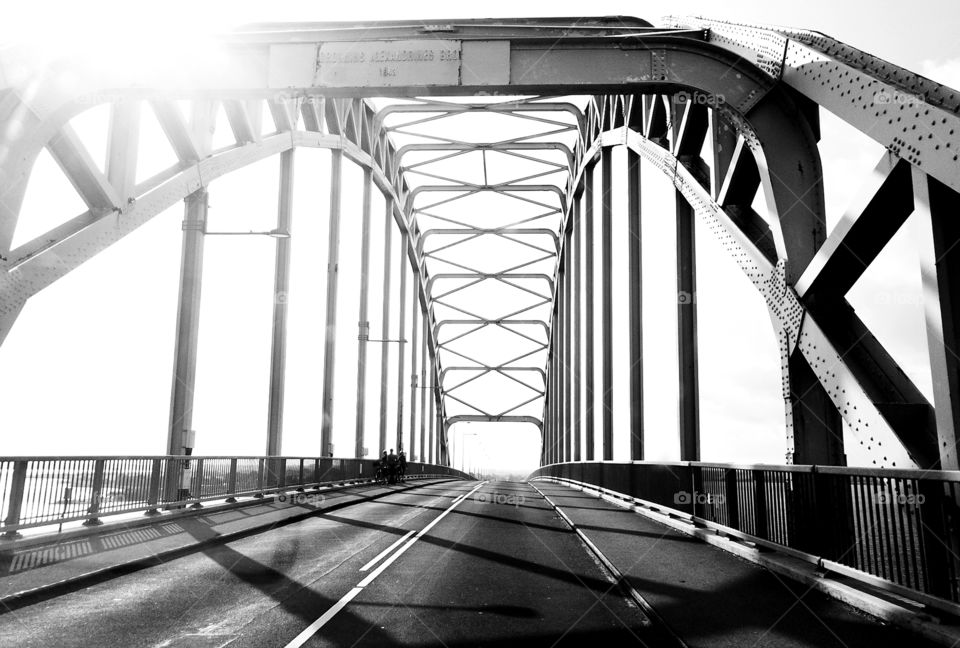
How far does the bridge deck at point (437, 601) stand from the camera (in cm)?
530

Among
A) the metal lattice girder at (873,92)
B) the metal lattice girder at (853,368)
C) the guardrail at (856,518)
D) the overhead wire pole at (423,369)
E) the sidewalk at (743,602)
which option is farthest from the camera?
the overhead wire pole at (423,369)

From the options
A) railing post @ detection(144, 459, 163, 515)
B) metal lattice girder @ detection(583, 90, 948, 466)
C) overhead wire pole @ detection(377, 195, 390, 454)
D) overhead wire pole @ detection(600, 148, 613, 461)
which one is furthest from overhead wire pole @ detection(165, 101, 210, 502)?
overhead wire pole @ detection(377, 195, 390, 454)

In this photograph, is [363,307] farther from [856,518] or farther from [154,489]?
[856,518]

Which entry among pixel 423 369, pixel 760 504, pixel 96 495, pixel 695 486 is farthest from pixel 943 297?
pixel 423 369

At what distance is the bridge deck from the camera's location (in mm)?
5305

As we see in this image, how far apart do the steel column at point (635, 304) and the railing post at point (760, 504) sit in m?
10.8

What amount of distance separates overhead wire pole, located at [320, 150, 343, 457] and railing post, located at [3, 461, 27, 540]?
679 inches

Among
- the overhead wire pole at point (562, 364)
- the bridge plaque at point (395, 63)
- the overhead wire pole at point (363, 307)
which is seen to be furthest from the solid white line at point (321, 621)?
the overhead wire pole at point (562, 364)

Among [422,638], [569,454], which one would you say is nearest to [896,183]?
[422,638]

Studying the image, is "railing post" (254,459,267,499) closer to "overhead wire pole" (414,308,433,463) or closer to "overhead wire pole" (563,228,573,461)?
"overhead wire pole" (563,228,573,461)

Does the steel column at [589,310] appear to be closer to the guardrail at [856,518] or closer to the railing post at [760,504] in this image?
the guardrail at [856,518]

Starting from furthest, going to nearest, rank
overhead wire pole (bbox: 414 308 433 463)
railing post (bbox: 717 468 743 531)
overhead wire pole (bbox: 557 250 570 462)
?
1. overhead wire pole (bbox: 414 308 433 463)
2. overhead wire pole (bbox: 557 250 570 462)
3. railing post (bbox: 717 468 743 531)

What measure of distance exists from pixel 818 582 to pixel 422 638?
3644 millimetres

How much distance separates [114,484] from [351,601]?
7.00 m
